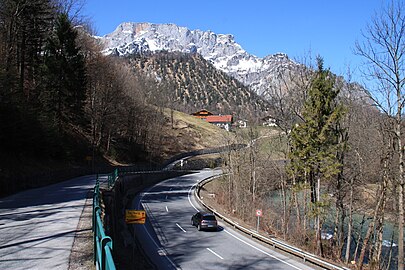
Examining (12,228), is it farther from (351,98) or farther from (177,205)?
(177,205)

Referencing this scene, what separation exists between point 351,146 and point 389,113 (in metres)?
5.66

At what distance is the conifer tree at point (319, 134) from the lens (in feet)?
77.9

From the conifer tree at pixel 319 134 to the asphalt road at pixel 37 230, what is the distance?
14363 mm

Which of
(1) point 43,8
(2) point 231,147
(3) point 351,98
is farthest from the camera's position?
(2) point 231,147

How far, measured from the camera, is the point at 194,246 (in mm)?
22875

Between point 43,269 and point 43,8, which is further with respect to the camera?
point 43,8

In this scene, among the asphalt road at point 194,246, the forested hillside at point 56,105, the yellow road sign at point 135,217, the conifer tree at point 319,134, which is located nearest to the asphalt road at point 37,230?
the yellow road sign at point 135,217

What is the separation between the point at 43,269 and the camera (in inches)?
323

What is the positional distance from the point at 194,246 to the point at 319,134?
10.6m

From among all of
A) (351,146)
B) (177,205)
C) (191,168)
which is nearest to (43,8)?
(177,205)

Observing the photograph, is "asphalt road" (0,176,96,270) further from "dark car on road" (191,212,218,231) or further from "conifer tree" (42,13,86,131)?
"conifer tree" (42,13,86,131)

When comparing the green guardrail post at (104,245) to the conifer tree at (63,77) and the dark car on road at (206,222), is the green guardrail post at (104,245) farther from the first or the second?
the conifer tree at (63,77)

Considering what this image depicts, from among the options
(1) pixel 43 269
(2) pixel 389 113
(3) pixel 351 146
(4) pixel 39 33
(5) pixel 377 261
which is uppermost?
(4) pixel 39 33

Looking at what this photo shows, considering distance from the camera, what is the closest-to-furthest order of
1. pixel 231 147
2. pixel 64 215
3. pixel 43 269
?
1. pixel 43 269
2. pixel 64 215
3. pixel 231 147
